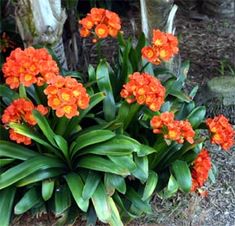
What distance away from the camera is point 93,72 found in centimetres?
348

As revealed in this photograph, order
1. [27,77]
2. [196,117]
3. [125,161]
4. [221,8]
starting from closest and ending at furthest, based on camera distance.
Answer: [27,77], [125,161], [196,117], [221,8]

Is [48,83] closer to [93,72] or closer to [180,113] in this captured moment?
[93,72]

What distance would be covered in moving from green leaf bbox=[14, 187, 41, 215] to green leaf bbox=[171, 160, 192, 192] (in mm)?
807

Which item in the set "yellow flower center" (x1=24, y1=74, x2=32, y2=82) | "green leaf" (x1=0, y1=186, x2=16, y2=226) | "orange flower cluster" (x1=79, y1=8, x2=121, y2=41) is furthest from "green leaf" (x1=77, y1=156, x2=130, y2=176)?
"orange flower cluster" (x1=79, y1=8, x2=121, y2=41)

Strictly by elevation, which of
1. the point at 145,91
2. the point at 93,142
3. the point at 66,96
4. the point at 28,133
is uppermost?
the point at 66,96

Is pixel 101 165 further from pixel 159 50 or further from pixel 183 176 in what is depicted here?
pixel 159 50

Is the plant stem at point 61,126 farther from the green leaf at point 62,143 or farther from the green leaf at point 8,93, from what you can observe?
the green leaf at point 8,93

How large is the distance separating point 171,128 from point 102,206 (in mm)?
573

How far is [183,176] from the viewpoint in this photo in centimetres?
309

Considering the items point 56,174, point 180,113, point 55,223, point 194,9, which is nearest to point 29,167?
point 56,174

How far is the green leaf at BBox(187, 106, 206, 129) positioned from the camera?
338 cm

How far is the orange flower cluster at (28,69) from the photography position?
9.46 feet

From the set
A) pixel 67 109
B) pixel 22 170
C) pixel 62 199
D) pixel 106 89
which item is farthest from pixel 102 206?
pixel 106 89

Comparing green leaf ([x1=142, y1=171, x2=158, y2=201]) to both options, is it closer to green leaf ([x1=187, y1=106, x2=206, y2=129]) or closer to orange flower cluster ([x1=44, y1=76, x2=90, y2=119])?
green leaf ([x1=187, y1=106, x2=206, y2=129])
